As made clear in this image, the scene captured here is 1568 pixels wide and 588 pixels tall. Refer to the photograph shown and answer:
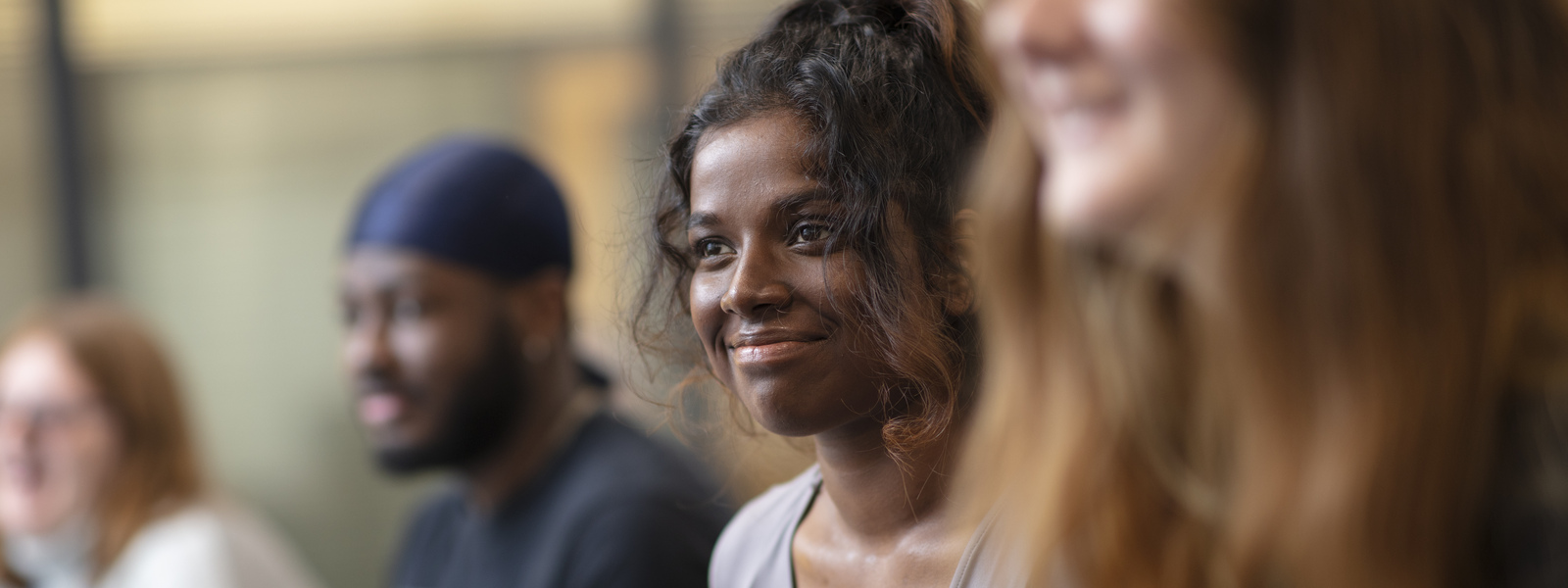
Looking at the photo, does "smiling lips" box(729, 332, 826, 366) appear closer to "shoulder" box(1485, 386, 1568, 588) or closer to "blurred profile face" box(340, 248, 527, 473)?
"shoulder" box(1485, 386, 1568, 588)

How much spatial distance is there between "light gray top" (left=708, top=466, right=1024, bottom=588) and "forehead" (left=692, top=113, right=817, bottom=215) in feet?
0.97

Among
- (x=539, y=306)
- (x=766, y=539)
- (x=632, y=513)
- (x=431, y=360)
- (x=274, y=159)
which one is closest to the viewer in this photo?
(x=766, y=539)

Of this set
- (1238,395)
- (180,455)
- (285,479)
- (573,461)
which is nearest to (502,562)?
(573,461)

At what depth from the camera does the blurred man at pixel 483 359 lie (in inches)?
67.6

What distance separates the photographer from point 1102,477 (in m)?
0.68

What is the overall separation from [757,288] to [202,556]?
1663 millimetres

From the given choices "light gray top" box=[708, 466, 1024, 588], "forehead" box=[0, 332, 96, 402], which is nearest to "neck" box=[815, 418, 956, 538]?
"light gray top" box=[708, 466, 1024, 588]

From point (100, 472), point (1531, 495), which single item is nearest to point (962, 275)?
point (1531, 495)

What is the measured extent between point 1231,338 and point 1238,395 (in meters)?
0.03

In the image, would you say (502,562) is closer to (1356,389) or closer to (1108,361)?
(1108,361)

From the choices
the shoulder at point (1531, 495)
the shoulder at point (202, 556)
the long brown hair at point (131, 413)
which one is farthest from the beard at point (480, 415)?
the shoulder at point (1531, 495)

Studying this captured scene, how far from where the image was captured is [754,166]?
917 millimetres

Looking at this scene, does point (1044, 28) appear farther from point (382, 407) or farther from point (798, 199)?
point (382, 407)

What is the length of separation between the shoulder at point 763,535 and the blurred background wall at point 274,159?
213cm
